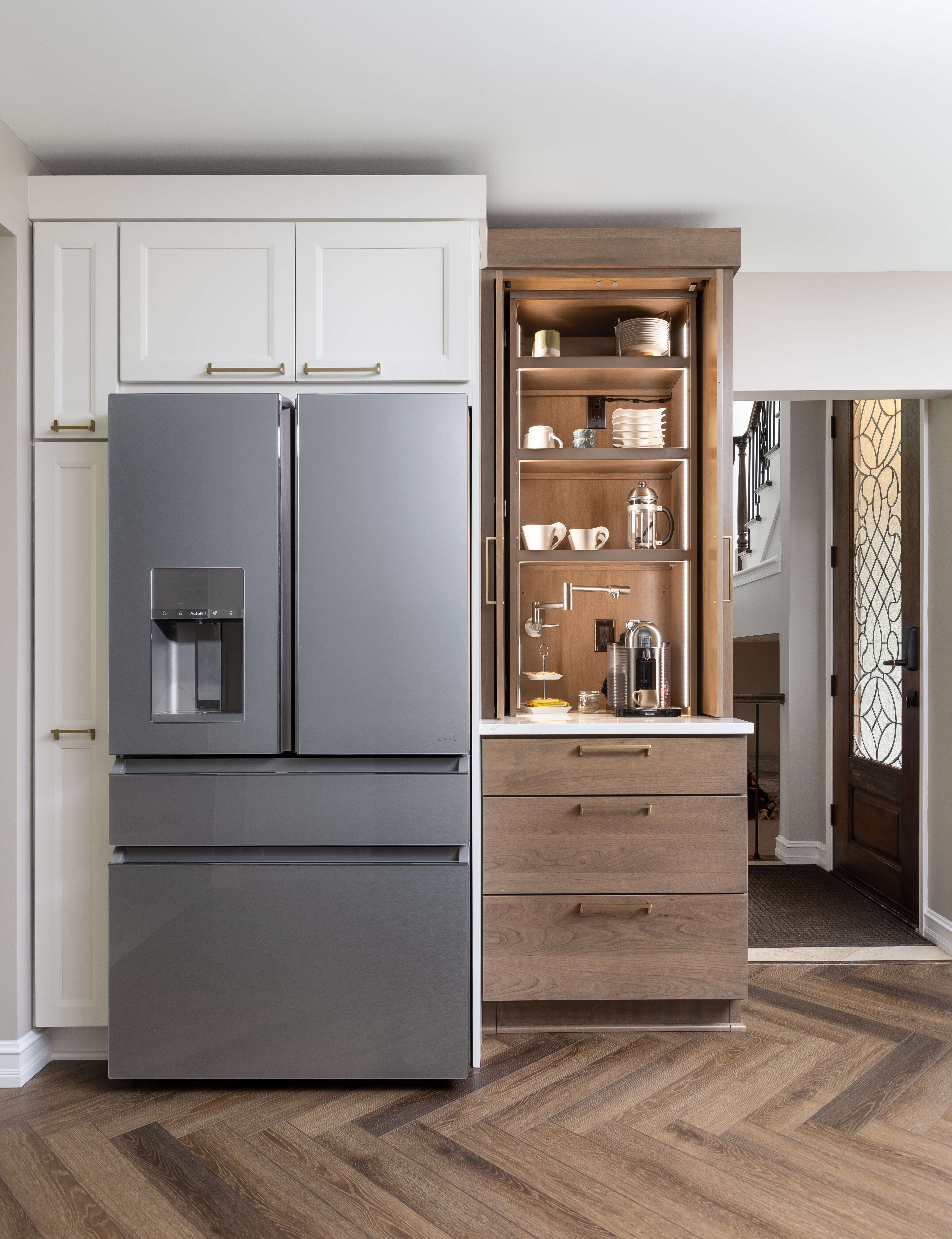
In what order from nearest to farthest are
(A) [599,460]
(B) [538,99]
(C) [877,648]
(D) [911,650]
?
(B) [538,99]
(A) [599,460]
(D) [911,650]
(C) [877,648]

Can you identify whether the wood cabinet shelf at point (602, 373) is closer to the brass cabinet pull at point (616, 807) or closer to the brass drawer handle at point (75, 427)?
the brass drawer handle at point (75, 427)

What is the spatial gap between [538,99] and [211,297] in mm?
1020

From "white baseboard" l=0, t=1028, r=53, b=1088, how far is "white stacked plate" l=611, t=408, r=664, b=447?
2.50 metres

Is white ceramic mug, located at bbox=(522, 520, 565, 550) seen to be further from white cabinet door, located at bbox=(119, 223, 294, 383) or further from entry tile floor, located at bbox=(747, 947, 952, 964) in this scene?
entry tile floor, located at bbox=(747, 947, 952, 964)

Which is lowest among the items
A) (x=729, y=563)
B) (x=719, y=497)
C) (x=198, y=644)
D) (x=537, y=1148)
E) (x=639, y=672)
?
(x=537, y=1148)

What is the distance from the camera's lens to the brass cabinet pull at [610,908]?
2.43m

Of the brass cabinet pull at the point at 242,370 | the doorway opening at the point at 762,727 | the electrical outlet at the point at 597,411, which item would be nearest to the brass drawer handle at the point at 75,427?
the brass cabinet pull at the point at 242,370

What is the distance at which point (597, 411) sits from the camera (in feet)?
10.0

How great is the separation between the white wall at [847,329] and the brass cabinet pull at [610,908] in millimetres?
1865

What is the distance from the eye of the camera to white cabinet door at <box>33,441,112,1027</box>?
2350mm

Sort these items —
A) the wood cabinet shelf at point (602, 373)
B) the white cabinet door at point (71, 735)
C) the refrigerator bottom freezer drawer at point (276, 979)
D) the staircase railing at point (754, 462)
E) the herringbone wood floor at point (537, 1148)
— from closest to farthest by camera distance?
the herringbone wood floor at point (537, 1148) < the refrigerator bottom freezer drawer at point (276, 979) < the white cabinet door at point (71, 735) < the wood cabinet shelf at point (602, 373) < the staircase railing at point (754, 462)

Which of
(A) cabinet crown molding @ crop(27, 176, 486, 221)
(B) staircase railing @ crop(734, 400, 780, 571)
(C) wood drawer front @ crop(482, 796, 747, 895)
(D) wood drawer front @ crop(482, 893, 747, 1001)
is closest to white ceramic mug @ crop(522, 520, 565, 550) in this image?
(C) wood drawer front @ crop(482, 796, 747, 895)

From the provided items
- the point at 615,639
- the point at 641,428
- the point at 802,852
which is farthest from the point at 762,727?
the point at 641,428

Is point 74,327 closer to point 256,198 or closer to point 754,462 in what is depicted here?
point 256,198
